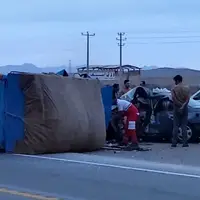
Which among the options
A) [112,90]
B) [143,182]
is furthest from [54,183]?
[112,90]

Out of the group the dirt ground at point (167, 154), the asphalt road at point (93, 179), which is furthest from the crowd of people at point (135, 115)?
the asphalt road at point (93, 179)

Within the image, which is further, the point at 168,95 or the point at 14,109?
the point at 168,95

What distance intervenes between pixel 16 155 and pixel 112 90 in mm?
4975

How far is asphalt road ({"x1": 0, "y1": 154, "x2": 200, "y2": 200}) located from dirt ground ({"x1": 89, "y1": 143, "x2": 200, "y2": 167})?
96 cm

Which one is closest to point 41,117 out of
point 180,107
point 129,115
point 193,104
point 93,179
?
point 129,115

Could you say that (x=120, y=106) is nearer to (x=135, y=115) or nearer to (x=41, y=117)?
(x=135, y=115)

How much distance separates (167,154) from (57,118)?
283 centimetres

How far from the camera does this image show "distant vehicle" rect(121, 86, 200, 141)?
20594 millimetres

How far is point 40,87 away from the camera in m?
16.9

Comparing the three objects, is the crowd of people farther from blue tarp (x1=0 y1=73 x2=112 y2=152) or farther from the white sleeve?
blue tarp (x1=0 y1=73 x2=112 y2=152)

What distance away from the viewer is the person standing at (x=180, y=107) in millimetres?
19328

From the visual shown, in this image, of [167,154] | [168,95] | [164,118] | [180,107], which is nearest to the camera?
[167,154]

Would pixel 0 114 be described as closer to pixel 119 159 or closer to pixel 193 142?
pixel 119 159

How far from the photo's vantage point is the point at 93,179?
12.3 meters
